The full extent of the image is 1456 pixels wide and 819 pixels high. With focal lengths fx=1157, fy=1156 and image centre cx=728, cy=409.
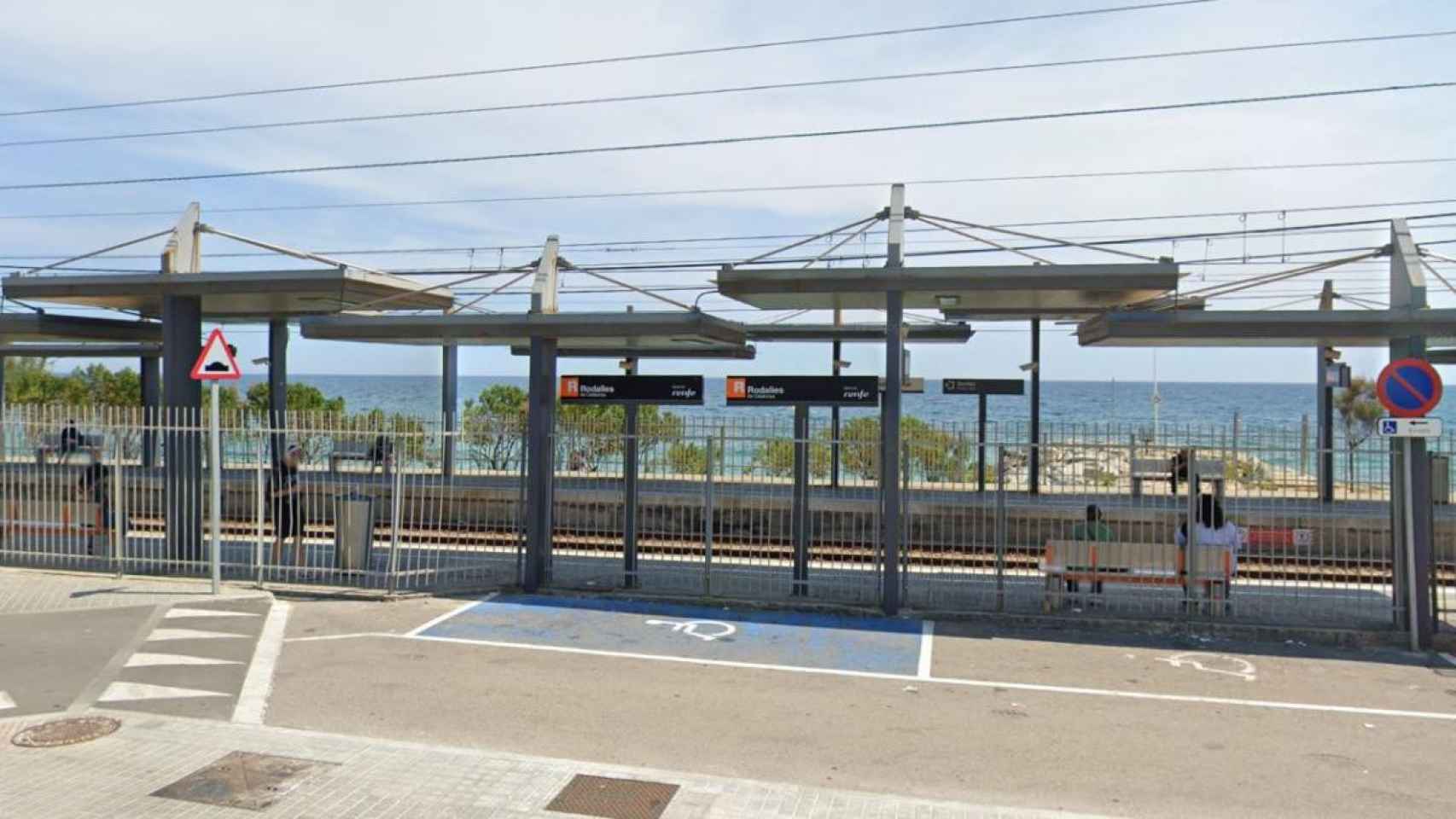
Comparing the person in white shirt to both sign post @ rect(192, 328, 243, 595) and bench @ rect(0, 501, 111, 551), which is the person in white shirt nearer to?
sign post @ rect(192, 328, 243, 595)

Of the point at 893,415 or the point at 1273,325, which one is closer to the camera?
the point at 1273,325

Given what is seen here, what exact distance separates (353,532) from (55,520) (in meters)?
4.29

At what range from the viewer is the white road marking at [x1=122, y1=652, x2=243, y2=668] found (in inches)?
378

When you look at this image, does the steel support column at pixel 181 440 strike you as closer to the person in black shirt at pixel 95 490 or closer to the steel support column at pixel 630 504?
the person in black shirt at pixel 95 490

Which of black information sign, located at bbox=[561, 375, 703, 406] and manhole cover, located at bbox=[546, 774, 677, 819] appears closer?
manhole cover, located at bbox=[546, 774, 677, 819]

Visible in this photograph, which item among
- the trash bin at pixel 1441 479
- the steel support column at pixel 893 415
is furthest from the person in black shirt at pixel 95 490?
the trash bin at pixel 1441 479

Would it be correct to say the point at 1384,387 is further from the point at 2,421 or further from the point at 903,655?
the point at 2,421

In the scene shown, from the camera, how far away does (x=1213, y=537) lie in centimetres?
1209

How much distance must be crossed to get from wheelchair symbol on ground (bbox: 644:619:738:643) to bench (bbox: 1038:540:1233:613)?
348 centimetres

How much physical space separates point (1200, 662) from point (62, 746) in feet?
29.8

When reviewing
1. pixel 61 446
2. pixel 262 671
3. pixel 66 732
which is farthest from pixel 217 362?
pixel 66 732

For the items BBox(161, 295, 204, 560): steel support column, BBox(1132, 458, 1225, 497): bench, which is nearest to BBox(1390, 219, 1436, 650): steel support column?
BBox(1132, 458, 1225, 497): bench

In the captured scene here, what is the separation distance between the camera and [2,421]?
14.8 metres

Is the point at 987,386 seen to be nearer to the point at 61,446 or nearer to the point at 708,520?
the point at 708,520
